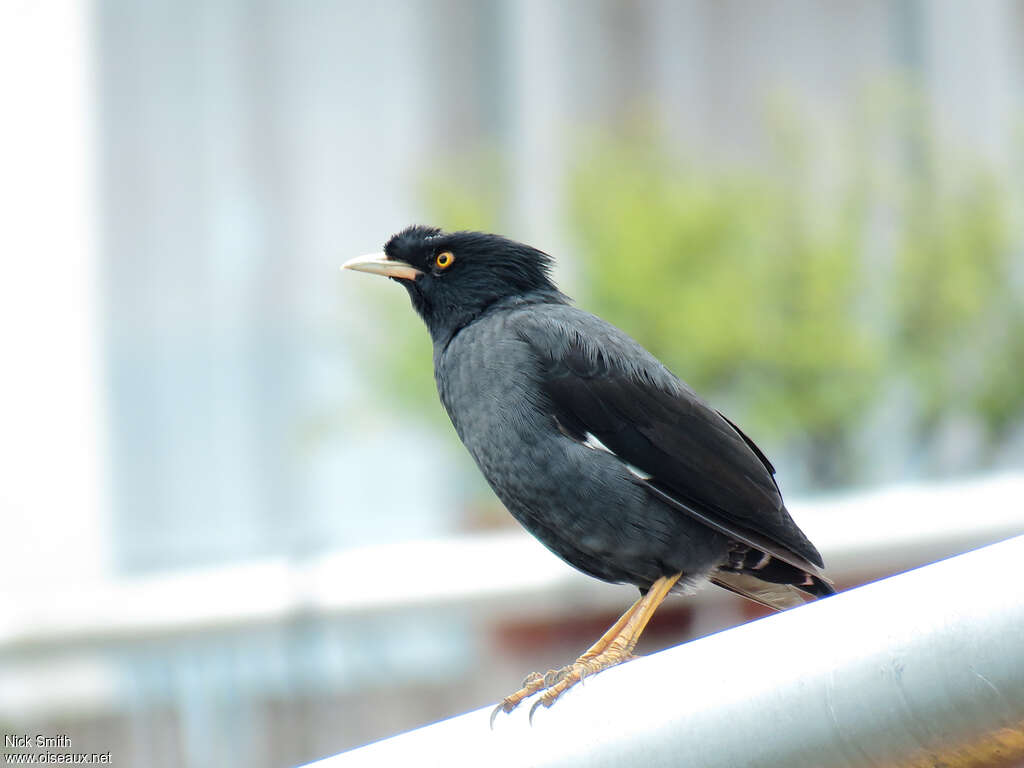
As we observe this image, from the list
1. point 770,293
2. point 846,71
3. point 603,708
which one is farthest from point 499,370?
point 846,71

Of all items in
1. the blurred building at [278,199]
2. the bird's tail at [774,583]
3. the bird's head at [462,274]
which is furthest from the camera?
the blurred building at [278,199]

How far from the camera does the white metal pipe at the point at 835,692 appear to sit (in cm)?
83

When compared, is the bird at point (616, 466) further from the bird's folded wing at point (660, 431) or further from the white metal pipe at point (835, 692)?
the white metal pipe at point (835, 692)

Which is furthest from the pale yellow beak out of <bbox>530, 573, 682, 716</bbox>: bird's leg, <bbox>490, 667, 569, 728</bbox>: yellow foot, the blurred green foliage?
the blurred green foliage

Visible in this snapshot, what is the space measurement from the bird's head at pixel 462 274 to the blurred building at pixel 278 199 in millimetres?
2542

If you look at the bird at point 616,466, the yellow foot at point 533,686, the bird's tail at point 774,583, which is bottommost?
the bird's tail at point 774,583

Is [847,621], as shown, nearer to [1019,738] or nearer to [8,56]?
[1019,738]

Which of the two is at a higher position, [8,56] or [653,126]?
[8,56]

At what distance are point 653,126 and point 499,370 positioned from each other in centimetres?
361

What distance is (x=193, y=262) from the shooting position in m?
5.88

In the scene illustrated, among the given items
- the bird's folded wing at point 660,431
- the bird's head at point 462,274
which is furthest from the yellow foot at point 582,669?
the bird's head at point 462,274

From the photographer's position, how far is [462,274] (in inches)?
91.7

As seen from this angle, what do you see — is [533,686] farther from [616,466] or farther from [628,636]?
[616,466]

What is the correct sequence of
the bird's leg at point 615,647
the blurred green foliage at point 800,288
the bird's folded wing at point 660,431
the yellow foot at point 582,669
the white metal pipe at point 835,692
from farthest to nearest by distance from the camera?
the blurred green foliage at point 800,288
the bird's folded wing at point 660,431
the bird's leg at point 615,647
the yellow foot at point 582,669
the white metal pipe at point 835,692
